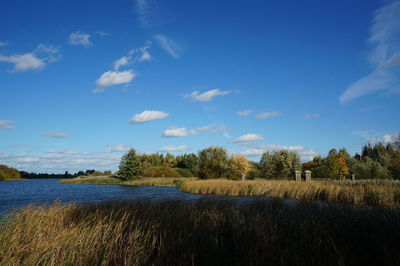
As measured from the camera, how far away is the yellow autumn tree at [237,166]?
38.7 meters

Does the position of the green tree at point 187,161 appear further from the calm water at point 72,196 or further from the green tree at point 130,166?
the calm water at point 72,196

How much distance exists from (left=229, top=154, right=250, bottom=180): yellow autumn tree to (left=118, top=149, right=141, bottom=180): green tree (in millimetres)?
19700

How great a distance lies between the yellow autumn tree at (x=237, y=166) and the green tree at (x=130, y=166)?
64.6ft

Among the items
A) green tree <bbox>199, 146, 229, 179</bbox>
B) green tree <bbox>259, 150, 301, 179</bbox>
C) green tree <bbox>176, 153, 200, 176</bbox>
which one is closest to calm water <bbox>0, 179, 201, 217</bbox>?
green tree <bbox>199, 146, 229, 179</bbox>

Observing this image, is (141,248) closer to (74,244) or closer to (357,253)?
(74,244)

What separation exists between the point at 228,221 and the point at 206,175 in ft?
110

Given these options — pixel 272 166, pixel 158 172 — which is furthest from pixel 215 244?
pixel 158 172

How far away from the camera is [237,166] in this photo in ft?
131

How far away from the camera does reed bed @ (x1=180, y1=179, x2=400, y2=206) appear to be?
12656 millimetres

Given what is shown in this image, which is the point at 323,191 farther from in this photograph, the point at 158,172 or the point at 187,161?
the point at 187,161

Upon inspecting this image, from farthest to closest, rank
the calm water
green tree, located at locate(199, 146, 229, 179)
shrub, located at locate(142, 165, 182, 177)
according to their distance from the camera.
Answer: shrub, located at locate(142, 165, 182, 177) < green tree, located at locate(199, 146, 229, 179) < the calm water

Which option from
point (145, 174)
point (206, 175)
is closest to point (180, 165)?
point (145, 174)

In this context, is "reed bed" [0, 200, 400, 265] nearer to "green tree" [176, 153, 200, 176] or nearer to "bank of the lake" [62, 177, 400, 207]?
"bank of the lake" [62, 177, 400, 207]

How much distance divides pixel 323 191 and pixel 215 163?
75.4 ft
